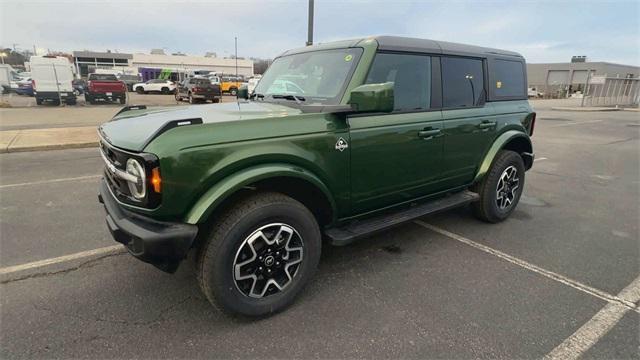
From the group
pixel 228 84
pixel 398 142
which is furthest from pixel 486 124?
pixel 228 84

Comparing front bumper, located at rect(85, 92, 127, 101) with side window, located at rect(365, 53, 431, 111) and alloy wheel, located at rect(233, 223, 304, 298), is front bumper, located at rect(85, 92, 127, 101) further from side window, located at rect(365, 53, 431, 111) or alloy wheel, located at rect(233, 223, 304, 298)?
alloy wheel, located at rect(233, 223, 304, 298)

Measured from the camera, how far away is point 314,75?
3.42 m

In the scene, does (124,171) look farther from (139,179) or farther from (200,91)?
(200,91)

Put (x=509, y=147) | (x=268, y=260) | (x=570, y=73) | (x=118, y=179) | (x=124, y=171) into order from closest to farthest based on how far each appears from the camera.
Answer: (x=124, y=171) → (x=118, y=179) → (x=268, y=260) → (x=509, y=147) → (x=570, y=73)

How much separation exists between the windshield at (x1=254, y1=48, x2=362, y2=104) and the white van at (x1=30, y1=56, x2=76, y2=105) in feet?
70.3

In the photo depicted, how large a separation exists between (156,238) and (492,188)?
3.61m

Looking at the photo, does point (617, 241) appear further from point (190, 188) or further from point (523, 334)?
point (190, 188)

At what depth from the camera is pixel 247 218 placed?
248 cm

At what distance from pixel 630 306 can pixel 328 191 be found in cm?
248

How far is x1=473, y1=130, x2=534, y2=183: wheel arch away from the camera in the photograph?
421 centimetres

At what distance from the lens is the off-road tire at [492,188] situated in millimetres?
4316

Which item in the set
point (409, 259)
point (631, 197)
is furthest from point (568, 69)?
point (409, 259)

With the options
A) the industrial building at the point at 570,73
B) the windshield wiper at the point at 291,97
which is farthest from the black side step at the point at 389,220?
the industrial building at the point at 570,73

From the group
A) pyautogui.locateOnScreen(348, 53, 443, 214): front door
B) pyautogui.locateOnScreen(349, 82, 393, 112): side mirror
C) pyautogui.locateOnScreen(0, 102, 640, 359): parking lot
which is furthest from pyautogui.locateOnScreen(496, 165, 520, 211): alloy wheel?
pyautogui.locateOnScreen(349, 82, 393, 112): side mirror
